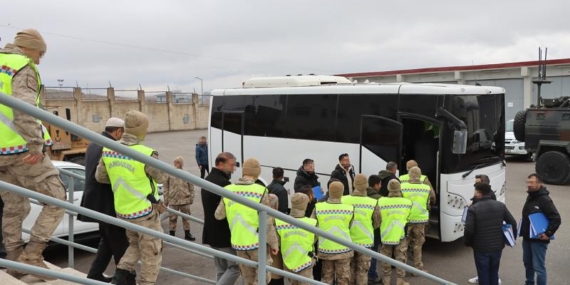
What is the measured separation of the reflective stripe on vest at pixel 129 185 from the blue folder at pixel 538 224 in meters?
4.67

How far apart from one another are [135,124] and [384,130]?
17.3 feet

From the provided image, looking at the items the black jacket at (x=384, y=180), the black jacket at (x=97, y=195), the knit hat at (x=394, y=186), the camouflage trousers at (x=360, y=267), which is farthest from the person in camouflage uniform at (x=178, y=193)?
the black jacket at (x=97, y=195)

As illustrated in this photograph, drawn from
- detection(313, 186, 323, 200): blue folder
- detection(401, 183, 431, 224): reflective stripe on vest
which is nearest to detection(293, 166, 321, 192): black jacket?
detection(313, 186, 323, 200): blue folder

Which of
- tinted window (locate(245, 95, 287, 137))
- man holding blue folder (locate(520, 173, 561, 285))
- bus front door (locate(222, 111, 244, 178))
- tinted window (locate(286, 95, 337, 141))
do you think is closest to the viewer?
man holding blue folder (locate(520, 173, 561, 285))

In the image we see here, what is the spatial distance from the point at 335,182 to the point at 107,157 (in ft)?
8.46

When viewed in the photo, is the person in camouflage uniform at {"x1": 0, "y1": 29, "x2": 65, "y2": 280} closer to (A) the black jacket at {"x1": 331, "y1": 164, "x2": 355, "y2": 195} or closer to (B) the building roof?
(A) the black jacket at {"x1": 331, "y1": 164, "x2": 355, "y2": 195}

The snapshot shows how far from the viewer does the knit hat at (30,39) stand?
3369mm

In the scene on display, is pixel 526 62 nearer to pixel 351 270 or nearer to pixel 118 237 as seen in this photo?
pixel 351 270

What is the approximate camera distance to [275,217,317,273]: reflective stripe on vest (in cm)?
497

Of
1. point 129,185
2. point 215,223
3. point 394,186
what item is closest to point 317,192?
point 394,186

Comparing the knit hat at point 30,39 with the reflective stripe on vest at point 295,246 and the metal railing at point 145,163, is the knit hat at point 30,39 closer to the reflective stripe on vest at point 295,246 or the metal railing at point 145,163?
the metal railing at point 145,163

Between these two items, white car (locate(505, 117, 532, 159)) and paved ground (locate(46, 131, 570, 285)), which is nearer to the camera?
paved ground (locate(46, 131, 570, 285))

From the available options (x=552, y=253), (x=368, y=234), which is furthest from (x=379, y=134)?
(x=552, y=253)

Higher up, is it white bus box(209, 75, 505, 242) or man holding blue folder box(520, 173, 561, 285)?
white bus box(209, 75, 505, 242)
